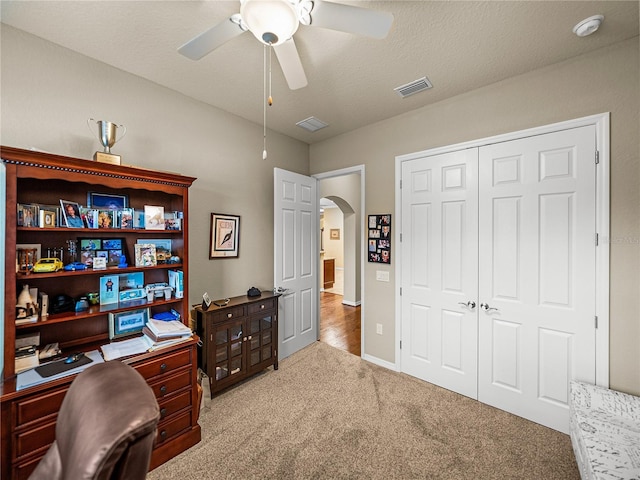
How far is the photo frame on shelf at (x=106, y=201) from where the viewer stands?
1978 mm

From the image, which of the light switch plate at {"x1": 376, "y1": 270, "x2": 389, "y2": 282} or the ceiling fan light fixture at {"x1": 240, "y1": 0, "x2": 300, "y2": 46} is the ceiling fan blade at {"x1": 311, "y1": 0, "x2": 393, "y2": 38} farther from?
the light switch plate at {"x1": 376, "y1": 270, "x2": 389, "y2": 282}

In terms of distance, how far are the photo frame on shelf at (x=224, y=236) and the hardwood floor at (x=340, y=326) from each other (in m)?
1.90

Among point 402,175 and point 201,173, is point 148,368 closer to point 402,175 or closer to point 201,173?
point 201,173

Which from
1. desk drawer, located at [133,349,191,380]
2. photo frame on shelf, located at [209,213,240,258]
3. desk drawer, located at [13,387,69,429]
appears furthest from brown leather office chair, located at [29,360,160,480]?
photo frame on shelf, located at [209,213,240,258]

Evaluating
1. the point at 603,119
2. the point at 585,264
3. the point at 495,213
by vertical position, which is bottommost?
the point at 585,264

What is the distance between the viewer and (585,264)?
2.01 meters

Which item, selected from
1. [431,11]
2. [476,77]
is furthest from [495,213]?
[431,11]

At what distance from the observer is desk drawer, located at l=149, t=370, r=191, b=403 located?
1859 millimetres

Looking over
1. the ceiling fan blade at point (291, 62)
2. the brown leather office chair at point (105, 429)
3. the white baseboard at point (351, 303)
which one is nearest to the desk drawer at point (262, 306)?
the brown leather office chair at point (105, 429)

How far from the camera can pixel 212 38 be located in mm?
1430

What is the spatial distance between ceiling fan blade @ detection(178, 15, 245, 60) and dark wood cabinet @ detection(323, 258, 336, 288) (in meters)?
6.07

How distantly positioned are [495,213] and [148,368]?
2.95m

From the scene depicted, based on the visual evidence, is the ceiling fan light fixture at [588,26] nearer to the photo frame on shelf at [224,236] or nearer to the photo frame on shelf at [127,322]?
the photo frame on shelf at [224,236]

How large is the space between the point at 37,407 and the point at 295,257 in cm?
239
